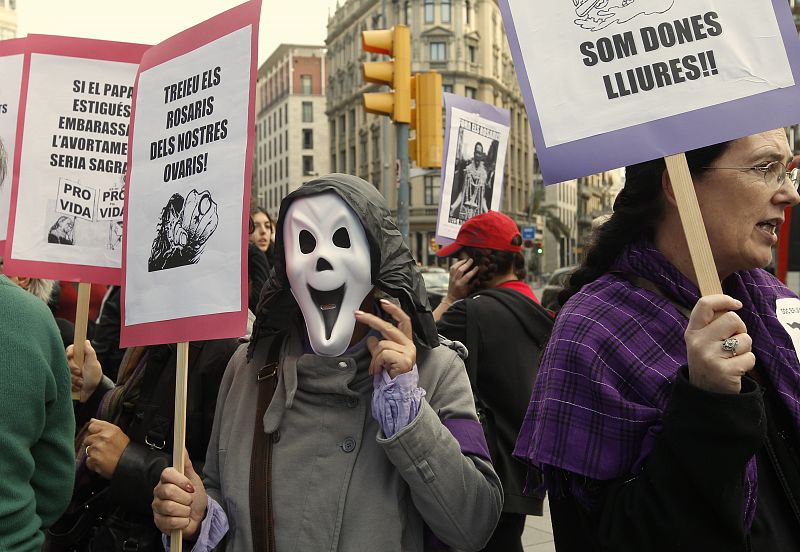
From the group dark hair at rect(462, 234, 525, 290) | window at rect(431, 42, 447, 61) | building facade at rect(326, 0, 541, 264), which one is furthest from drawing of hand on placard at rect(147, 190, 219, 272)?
window at rect(431, 42, 447, 61)

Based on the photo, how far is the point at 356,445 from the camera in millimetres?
2072

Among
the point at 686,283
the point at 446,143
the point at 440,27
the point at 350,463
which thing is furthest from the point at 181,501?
the point at 440,27

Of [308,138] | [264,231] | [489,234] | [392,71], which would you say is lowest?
[489,234]

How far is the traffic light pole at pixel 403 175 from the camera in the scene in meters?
8.12

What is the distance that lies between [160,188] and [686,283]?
4.93 ft

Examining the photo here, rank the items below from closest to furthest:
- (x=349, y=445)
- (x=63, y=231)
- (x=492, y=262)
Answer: (x=349, y=445) < (x=63, y=231) < (x=492, y=262)

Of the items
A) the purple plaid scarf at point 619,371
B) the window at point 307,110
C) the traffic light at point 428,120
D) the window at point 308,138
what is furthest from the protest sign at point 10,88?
the window at point 307,110

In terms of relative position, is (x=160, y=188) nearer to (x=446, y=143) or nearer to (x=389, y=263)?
(x=389, y=263)

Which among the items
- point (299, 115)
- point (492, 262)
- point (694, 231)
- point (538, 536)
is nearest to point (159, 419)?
point (694, 231)

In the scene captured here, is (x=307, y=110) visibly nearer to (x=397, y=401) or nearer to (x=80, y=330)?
(x=80, y=330)

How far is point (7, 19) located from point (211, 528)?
88.5 metres

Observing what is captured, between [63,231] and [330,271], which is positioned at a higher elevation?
[63,231]

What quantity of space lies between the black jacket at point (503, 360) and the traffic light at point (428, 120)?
183 inches

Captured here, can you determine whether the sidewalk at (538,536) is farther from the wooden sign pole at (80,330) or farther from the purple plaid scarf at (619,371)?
the purple plaid scarf at (619,371)
